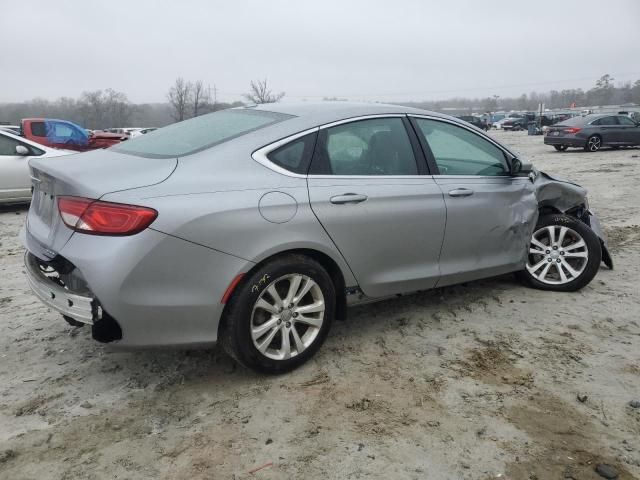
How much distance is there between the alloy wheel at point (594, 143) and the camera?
765 inches

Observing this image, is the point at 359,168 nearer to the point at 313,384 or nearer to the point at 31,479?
the point at 313,384

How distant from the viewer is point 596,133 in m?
Result: 19.5

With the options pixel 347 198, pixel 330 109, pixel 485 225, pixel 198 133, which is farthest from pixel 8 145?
pixel 485 225

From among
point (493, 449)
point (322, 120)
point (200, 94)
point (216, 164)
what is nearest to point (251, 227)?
point (216, 164)

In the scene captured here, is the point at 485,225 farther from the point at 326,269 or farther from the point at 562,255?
the point at 326,269

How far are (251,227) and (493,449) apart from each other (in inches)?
62.9

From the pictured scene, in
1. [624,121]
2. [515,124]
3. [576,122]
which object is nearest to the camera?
[624,121]

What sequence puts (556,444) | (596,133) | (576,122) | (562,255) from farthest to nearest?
(576,122)
(596,133)
(562,255)
(556,444)

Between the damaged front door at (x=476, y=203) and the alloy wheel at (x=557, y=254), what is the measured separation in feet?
1.06

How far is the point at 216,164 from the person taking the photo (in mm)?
2820

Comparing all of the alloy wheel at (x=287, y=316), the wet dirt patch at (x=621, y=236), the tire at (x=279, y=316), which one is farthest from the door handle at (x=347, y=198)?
the wet dirt patch at (x=621, y=236)

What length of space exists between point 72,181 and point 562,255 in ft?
12.6

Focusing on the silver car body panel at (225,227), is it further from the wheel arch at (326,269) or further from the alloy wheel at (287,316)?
the alloy wheel at (287,316)

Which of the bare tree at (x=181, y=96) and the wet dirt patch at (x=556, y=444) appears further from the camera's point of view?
the bare tree at (x=181, y=96)
